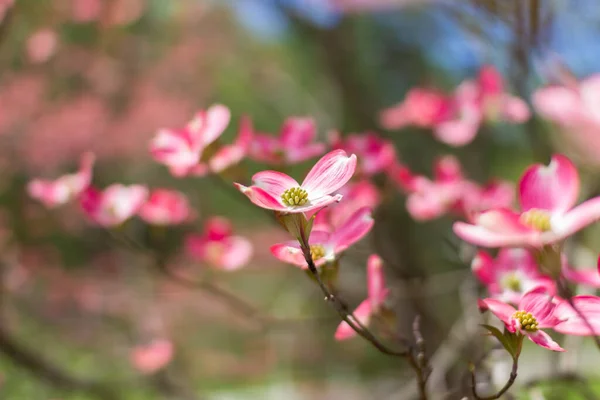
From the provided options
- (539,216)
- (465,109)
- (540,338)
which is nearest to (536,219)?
(539,216)

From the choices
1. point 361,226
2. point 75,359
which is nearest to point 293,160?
point 361,226

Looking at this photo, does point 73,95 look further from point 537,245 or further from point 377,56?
point 537,245

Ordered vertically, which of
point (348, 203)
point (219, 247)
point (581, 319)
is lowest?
point (219, 247)

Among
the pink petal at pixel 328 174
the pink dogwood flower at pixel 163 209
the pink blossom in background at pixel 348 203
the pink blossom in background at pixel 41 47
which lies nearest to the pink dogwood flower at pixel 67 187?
the pink dogwood flower at pixel 163 209

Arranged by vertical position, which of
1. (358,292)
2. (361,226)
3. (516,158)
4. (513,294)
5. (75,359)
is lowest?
(516,158)

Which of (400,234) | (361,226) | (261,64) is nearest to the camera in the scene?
(361,226)

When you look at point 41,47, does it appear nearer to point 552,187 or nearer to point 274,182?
point 274,182
